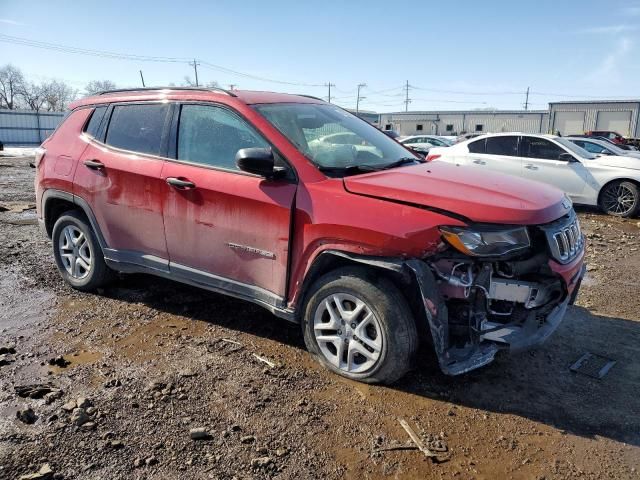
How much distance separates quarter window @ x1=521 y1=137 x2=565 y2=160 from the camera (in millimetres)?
10070

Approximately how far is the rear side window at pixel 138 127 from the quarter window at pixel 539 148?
26.7ft

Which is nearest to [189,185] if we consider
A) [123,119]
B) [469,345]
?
[123,119]

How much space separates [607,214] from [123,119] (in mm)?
9186

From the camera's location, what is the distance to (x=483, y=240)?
296 centimetres

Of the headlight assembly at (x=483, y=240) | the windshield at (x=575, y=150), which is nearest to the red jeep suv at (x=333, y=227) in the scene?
the headlight assembly at (x=483, y=240)

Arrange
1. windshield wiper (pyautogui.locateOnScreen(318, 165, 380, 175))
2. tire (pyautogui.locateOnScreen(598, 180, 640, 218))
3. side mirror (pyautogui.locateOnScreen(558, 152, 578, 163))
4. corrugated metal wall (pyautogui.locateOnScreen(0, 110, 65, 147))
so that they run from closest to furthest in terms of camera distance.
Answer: windshield wiper (pyautogui.locateOnScreen(318, 165, 380, 175)) < tire (pyautogui.locateOnScreen(598, 180, 640, 218)) < side mirror (pyautogui.locateOnScreen(558, 152, 578, 163)) < corrugated metal wall (pyautogui.locateOnScreen(0, 110, 65, 147))

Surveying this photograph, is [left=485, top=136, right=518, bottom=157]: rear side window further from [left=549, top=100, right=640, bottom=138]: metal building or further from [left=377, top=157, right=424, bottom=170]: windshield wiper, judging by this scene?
[left=549, top=100, right=640, bottom=138]: metal building

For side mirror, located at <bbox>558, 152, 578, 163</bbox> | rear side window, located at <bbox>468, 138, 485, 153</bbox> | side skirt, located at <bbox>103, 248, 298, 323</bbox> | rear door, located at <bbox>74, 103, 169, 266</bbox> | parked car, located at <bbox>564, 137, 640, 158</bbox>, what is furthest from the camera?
parked car, located at <bbox>564, 137, 640, 158</bbox>

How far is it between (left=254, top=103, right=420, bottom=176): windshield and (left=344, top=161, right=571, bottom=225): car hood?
0.75 ft

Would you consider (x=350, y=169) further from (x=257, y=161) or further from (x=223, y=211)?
(x=223, y=211)

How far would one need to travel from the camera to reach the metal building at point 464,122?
193 feet

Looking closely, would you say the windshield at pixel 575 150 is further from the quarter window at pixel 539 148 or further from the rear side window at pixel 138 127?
the rear side window at pixel 138 127

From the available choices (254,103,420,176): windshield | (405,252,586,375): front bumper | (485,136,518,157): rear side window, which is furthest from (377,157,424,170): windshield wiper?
(485,136,518,157): rear side window

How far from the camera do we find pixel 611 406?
3.14 metres
